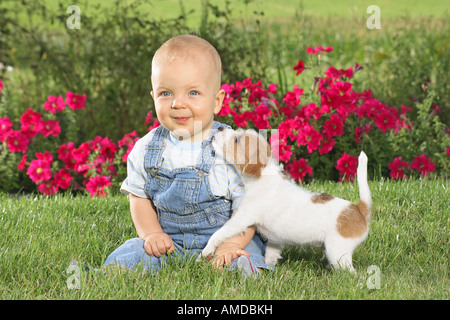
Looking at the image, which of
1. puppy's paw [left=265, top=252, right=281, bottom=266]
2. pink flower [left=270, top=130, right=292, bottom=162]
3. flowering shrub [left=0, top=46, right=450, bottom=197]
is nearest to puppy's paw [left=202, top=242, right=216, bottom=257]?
puppy's paw [left=265, top=252, right=281, bottom=266]

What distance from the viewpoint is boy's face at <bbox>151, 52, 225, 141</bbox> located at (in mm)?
2604

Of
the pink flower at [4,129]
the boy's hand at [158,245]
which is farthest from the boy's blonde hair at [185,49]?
the pink flower at [4,129]

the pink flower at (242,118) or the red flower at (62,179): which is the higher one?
the pink flower at (242,118)

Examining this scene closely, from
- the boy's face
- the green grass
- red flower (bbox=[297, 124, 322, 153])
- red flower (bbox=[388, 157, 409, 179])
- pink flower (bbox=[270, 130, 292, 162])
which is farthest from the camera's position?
red flower (bbox=[388, 157, 409, 179])

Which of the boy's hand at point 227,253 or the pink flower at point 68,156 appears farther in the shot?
the pink flower at point 68,156

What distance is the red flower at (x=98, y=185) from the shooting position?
4.70m

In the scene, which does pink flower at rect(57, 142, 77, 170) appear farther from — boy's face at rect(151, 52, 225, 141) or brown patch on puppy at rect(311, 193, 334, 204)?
brown patch on puppy at rect(311, 193, 334, 204)

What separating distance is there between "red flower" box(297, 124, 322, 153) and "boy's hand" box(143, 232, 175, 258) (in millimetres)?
2025

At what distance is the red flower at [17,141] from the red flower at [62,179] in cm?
45

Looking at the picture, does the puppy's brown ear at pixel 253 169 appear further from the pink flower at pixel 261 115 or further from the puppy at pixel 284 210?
the pink flower at pixel 261 115

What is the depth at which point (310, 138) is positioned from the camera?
4586 mm

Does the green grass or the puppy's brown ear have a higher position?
the puppy's brown ear

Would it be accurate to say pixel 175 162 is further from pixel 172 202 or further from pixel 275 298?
pixel 275 298
